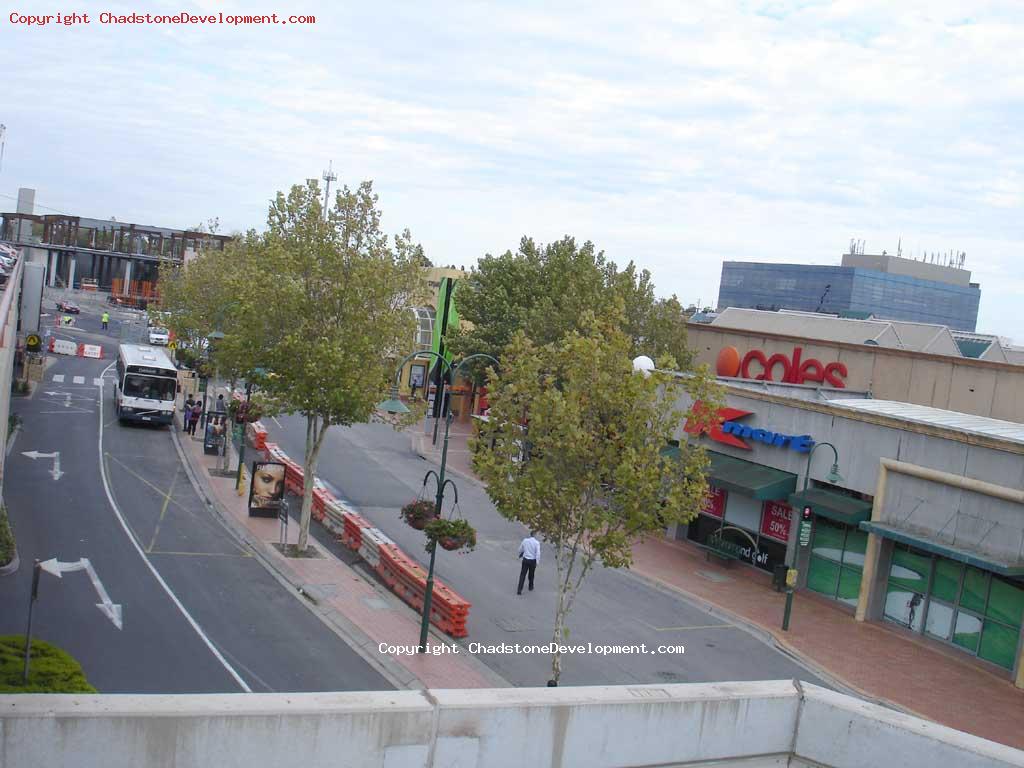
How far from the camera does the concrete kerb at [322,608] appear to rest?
59.9 ft

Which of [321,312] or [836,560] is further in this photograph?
[836,560]

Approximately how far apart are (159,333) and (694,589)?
64.3 meters

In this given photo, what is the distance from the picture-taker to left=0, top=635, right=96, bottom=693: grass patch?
9172 millimetres

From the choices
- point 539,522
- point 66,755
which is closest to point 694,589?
point 539,522

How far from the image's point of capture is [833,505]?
26.8 meters

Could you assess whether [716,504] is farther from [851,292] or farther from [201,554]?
[851,292]

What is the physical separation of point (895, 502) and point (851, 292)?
11893 cm

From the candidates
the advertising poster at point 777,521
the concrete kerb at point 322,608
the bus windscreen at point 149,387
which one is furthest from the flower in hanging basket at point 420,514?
the bus windscreen at point 149,387

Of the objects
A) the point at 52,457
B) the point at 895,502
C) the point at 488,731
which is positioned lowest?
the point at 52,457

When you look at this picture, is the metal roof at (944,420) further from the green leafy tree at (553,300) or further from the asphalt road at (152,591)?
the asphalt road at (152,591)

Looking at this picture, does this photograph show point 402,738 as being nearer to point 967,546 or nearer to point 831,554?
point 967,546

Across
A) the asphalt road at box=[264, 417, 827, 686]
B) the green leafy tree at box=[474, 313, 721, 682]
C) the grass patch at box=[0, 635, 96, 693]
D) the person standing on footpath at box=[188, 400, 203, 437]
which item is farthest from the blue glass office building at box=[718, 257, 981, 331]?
the grass patch at box=[0, 635, 96, 693]

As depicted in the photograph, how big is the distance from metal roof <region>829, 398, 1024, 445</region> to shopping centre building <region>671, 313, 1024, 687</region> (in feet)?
0.33

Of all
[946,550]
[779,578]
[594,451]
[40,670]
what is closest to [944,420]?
[946,550]
